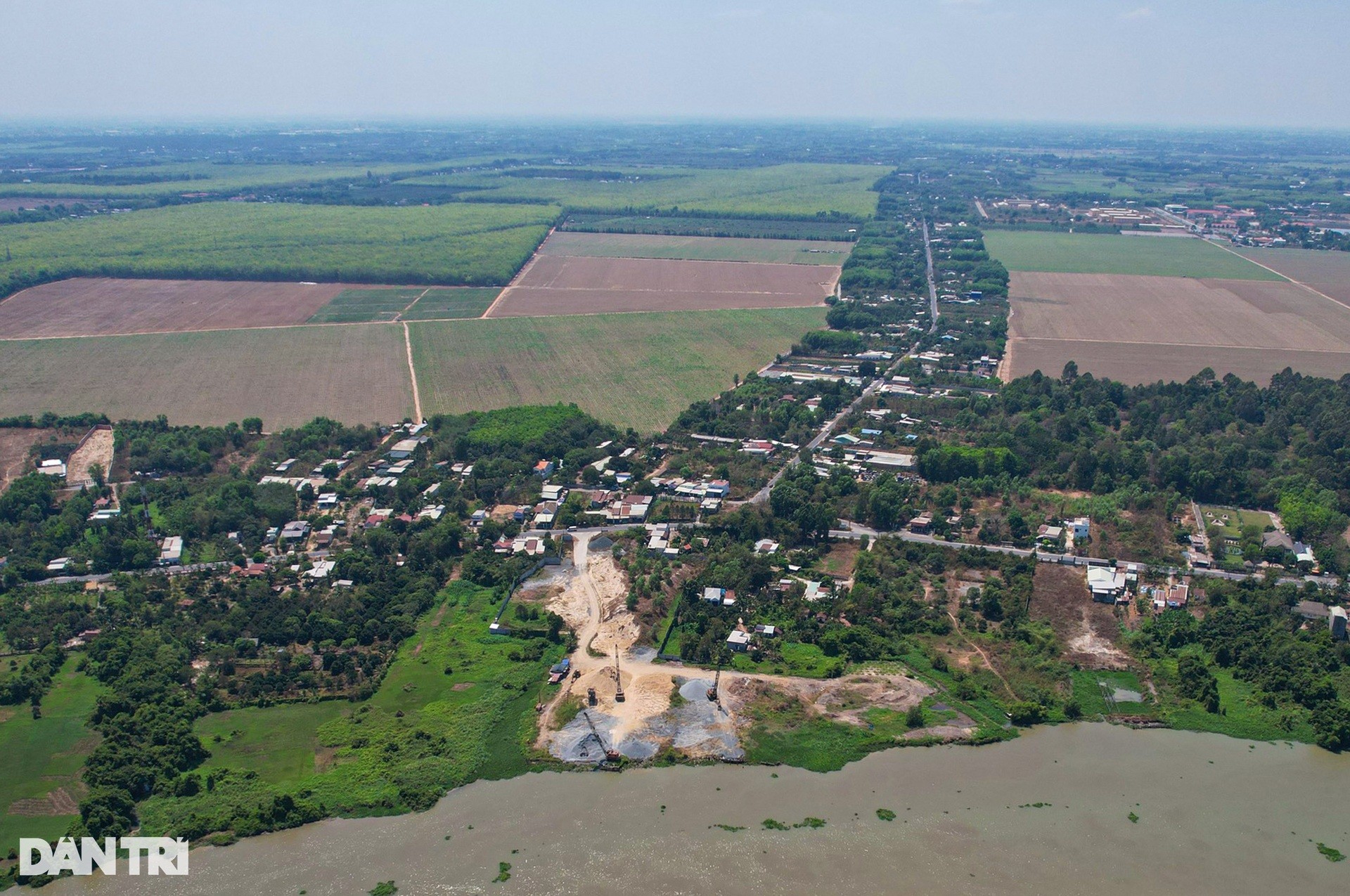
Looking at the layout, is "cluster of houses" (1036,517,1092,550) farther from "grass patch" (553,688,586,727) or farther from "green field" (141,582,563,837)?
"green field" (141,582,563,837)

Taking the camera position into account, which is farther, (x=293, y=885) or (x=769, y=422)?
(x=769, y=422)

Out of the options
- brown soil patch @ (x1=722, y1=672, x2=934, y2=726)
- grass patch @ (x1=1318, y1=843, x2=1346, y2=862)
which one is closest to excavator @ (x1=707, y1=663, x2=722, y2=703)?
brown soil patch @ (x1=722, y1=672, x2=934, y2=726)

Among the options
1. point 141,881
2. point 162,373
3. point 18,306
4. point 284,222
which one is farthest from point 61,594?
point 284,222

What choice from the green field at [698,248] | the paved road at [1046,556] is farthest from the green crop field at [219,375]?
the green field at [698,248]

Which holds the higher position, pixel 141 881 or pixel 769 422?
pixel 769 422

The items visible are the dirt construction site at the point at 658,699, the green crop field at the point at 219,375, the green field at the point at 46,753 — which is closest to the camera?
the green field at the point at 46,753

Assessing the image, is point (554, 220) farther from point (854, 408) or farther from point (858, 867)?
point (858, 867)

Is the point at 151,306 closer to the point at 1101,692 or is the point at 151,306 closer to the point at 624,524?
the point at 624,524

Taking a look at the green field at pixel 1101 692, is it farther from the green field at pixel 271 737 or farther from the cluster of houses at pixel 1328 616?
the green field at pixel 271 737

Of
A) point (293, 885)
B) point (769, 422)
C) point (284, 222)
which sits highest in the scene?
point (284, 222)
